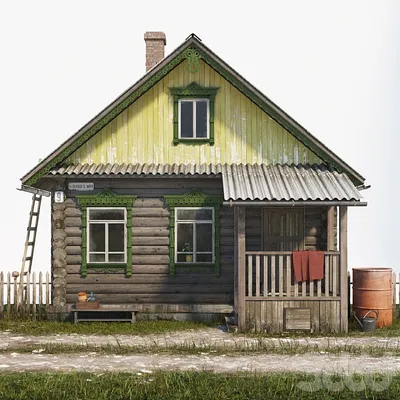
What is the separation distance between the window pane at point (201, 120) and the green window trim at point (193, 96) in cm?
19

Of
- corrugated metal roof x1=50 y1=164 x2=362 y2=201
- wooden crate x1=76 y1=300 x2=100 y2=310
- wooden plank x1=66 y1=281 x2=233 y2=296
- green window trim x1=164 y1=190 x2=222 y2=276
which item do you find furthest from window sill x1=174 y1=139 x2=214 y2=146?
wooden crate x1=76 y1=300 x2=100 y2=310

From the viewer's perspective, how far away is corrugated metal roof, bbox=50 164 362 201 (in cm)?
1645

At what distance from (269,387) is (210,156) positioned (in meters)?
9.51

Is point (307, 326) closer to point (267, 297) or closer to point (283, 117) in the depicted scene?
point (267, 297)

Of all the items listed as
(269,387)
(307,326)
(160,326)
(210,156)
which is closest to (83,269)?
(160,326)

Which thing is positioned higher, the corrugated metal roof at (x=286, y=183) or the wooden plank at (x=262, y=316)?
the corrugated metal roof at (x=286, y=183)

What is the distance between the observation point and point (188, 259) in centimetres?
1850

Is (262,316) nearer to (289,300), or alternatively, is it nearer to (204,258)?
(289,300)

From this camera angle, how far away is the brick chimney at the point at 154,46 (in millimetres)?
20781

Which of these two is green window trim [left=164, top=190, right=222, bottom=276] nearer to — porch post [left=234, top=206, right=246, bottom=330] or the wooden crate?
porch post [left=234, top=206, right=246, bottom=330]

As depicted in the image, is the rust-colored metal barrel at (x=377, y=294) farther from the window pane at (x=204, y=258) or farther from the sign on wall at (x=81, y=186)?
the sign on wall at (x=81, y=186)

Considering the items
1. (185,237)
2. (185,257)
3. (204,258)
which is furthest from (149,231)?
(204,258)

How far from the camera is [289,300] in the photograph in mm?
16453

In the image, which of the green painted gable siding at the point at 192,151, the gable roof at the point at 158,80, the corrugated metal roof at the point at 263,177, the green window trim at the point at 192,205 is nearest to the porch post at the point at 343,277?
the corrugated metal roof at the point at 263,177
